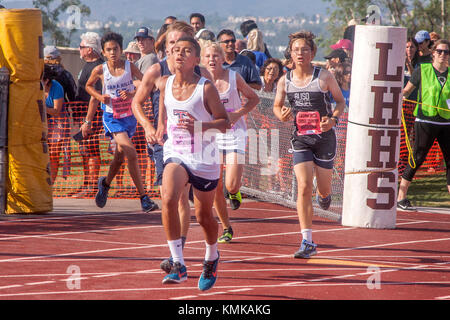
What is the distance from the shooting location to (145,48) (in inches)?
528

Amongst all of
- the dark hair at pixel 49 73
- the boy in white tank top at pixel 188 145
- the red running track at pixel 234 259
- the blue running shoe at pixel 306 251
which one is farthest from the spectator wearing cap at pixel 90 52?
the boy in white tank top at pixel 188 145

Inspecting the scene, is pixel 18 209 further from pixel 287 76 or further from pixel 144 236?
pixel 287 76

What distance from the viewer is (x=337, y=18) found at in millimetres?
93750

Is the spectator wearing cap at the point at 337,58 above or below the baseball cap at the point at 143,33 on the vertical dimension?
below

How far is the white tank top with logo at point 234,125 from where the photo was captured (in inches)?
374

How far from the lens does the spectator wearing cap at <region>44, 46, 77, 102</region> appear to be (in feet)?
44.0

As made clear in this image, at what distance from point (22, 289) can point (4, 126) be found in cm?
478

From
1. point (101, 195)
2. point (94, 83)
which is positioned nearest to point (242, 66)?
point (94, 83)

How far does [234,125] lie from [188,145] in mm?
2744

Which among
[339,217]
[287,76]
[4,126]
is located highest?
[287,76]

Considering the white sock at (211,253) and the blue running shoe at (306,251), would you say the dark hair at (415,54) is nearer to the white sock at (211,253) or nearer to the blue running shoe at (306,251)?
the blue running shoe at (306,251)

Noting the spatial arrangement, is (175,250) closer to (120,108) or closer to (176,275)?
(176,275)

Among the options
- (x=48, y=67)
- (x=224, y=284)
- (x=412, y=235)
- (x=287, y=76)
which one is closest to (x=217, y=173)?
(x=224, y=284)

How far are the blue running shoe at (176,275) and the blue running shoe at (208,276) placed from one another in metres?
0.14
